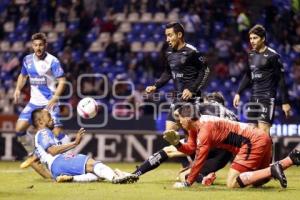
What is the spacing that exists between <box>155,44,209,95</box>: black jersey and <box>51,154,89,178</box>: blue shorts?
1.86m

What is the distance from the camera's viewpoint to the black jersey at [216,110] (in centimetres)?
1072

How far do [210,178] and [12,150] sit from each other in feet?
22.7

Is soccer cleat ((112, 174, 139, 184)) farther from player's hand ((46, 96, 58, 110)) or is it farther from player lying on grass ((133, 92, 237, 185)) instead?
player's hand ((46, 96, 58, 110))

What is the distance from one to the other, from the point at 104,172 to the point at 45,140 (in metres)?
0.99

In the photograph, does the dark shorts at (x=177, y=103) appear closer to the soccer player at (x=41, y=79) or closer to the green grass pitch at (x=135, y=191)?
the green grass pitch at (x=135, y=191)

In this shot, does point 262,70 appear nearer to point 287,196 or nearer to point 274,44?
point 287,196

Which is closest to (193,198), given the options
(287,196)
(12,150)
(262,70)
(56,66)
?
(287,196)

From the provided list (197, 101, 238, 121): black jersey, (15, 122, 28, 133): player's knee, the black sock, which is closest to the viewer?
the black sock

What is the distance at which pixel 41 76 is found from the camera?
12.6m

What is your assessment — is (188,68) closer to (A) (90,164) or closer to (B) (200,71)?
(B) (200,71)

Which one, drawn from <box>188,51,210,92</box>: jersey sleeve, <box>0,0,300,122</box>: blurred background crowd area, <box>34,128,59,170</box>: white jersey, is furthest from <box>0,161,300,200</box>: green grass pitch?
<box>0,0,300,122</box>: blurred background crowd area

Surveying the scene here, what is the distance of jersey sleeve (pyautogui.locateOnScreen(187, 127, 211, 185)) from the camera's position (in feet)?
29.8

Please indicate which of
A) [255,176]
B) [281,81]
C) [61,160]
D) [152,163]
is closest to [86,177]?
[61,160]

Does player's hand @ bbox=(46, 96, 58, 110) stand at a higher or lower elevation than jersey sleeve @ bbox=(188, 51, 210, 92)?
lower
